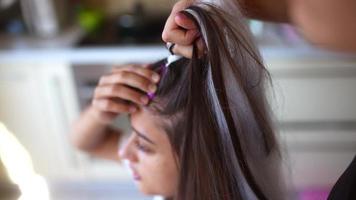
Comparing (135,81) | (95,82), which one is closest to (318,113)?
(95,82)

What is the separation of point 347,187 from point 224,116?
162mm

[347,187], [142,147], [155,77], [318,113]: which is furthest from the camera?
Result: [318,113]

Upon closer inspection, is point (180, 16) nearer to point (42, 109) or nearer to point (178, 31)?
point (178, 31)

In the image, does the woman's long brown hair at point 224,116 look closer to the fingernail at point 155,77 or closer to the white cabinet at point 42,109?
the fingernail at point 155,77

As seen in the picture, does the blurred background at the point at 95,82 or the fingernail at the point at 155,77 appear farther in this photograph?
the blurred background at the point at 95,82

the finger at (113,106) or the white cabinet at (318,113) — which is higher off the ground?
the finger at (113,106)

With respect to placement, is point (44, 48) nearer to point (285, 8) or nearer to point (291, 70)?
point (291, 70)

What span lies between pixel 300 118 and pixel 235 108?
1342mm

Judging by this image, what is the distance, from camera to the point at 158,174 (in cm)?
83

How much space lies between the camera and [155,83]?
721 mm

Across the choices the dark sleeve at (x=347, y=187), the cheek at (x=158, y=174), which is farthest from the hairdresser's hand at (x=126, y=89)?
the dark sleeve at (x=347, y=187)

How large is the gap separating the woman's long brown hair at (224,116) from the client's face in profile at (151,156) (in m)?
0.17

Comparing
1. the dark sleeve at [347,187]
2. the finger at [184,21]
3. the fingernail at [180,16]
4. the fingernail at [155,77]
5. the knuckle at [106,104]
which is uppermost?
the fingernail at [180,16]

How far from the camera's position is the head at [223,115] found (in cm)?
49
